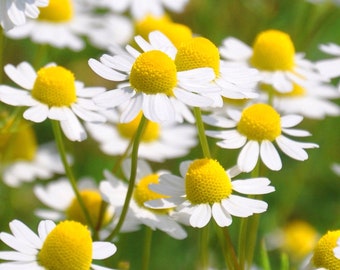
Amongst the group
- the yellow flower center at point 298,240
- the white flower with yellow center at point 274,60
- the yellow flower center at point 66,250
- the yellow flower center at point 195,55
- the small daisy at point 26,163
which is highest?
the yellow flower center at point 298,240

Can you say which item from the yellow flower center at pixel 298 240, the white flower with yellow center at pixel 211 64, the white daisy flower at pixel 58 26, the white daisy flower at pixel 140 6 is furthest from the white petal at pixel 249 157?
the yellow flower center at pixel 298 240

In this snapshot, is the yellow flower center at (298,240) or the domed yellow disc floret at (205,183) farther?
the yellow flower center at (298,240)

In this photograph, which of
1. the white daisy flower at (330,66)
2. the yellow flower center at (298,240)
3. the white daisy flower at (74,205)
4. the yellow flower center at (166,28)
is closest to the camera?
the white daisy flower at (74,205)

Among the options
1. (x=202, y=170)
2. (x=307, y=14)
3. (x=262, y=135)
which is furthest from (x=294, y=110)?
(x=202, y=170)

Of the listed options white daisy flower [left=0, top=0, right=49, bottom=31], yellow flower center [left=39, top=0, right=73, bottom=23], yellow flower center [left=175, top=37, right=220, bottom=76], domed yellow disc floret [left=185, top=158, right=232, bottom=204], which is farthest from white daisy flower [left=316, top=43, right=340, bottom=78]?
yellow flower center [left=39, top=0, right=73, bottom=23]

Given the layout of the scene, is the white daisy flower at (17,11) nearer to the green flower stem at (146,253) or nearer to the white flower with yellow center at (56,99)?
the white flower with yellow center at (56,99)

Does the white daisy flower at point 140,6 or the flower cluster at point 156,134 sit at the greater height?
the white daisy flower at point 140,6

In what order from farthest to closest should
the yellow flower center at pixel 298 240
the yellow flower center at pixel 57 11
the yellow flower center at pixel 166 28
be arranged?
the yellow flower center at pixel 298 240 → the yellow flower center at pixel 57 11 → the yellow flower center at pixel 166 28

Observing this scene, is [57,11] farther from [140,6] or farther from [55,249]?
[55,249]
